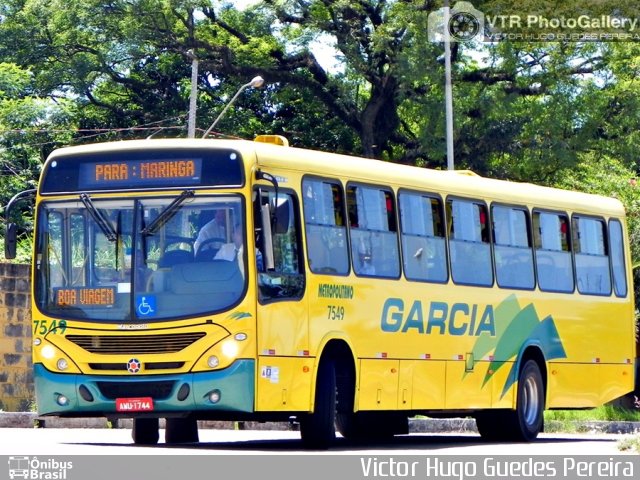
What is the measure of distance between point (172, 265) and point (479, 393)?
5275 mm

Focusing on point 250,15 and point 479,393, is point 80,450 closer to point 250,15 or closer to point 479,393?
point 479,393

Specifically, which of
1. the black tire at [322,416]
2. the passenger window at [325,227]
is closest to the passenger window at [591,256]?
the passenger window at [325,227]

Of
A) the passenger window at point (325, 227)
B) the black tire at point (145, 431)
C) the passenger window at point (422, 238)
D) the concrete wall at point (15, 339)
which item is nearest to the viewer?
the passenger window at point (325, 227)

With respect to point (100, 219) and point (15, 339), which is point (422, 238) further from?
point (15, 339)

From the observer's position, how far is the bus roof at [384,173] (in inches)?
615

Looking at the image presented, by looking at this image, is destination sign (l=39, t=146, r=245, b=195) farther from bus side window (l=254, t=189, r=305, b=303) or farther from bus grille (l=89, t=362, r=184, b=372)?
bus grille (l=89, t=362, r=184, b=372)

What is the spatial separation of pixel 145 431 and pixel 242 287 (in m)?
2.89

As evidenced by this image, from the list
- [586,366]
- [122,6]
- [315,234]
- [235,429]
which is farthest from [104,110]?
[315,234]

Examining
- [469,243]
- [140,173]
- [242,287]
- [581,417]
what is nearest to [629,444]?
[469,243]

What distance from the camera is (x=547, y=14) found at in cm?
4531

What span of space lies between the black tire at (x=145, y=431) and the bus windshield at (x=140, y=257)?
1.97 m

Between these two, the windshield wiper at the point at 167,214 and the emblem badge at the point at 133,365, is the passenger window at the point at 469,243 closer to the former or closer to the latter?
the windshield wiper at the point at 167,214
